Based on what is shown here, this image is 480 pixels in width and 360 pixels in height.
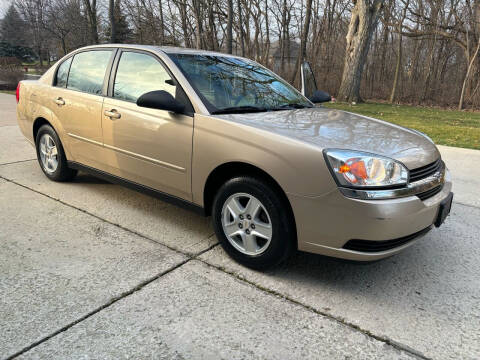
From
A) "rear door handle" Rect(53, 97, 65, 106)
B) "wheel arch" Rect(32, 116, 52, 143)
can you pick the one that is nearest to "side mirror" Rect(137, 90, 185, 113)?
"rear door handle" Rect(53, 97, 65, 106)

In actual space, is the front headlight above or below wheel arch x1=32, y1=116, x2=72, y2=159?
above

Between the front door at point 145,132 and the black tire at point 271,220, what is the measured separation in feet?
1.67

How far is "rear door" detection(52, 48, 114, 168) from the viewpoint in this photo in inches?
A: 152

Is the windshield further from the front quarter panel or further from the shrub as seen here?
the shrub

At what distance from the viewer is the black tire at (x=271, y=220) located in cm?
261

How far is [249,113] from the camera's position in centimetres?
316

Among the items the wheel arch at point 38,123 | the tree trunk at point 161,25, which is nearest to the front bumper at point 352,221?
the wheel arch at point 38,123

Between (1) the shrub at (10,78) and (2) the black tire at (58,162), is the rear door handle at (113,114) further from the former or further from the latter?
(1) the shrub at (10,78)

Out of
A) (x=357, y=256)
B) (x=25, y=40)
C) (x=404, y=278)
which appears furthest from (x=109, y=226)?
(x=25, y=40)

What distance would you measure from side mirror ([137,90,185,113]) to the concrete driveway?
1087 mm

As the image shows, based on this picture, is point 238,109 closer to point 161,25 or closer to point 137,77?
point 137,77

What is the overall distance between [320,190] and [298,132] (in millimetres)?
486

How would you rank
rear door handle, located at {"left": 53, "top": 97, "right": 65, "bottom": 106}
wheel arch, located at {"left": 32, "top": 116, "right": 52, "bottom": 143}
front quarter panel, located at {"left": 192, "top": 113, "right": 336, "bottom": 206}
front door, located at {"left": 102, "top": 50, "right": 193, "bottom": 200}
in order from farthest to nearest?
wheel arch, located at {"left": 32, "top": 116, "right": 52, "bottom": 143} → rear door handle, located at {"left": 53, "top": 97, "right": 65, "bottom": 106} → front door, located at {"left": 102, "top": 50, "right": 193, "bottom": 200} → front quarter panel, located at {"left": 192, "top": 113, "right": 336, "bottom": 206}

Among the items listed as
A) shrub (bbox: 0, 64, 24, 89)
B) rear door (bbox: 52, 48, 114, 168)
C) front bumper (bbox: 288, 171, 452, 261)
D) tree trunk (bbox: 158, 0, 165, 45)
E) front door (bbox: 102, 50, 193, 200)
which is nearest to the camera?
front bumper (bbox: 288, 171, 452, 261)
